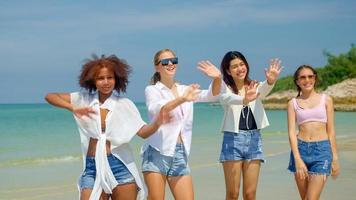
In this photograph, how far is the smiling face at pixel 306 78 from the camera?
18.7ft

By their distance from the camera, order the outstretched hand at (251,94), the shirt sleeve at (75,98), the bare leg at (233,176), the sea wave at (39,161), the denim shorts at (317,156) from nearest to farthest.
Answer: the shirt sleeve at (75,98), the outstretched hand at (251,94), the denim shorts at (317,156), the bare leg at (233,176), the sea wave at (39,161)

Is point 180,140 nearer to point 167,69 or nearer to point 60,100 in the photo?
point 167,69

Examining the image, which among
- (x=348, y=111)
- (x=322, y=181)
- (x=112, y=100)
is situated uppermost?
(x=112, y=100)

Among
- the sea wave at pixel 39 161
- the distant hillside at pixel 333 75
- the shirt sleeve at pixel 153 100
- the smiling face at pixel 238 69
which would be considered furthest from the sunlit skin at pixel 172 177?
the distant hillside at pixel 333 75

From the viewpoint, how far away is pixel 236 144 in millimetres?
5633

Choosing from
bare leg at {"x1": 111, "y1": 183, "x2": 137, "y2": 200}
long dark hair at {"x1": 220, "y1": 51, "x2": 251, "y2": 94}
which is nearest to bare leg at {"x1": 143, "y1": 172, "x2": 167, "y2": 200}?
bare leg at {"x1": 111, "y1": 183, "x2": 137, "y2": 200}

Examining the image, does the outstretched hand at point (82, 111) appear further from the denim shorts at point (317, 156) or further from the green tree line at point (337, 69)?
the green tree line at point (337, 69)

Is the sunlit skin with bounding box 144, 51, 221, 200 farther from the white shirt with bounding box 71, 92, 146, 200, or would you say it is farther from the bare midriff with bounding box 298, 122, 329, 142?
the bare midriff with bounding box 298, 122, 329, 142

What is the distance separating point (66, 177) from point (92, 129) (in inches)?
305

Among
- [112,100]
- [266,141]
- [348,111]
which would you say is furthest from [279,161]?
[348,111]

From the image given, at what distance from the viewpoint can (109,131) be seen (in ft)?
15.2

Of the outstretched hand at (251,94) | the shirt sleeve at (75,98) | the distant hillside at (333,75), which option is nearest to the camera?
the shirt sleeve at (75,98)

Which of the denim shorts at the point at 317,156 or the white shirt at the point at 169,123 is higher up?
the white shirt at the point at 169,123

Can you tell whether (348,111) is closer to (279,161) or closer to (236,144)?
(279,161)
